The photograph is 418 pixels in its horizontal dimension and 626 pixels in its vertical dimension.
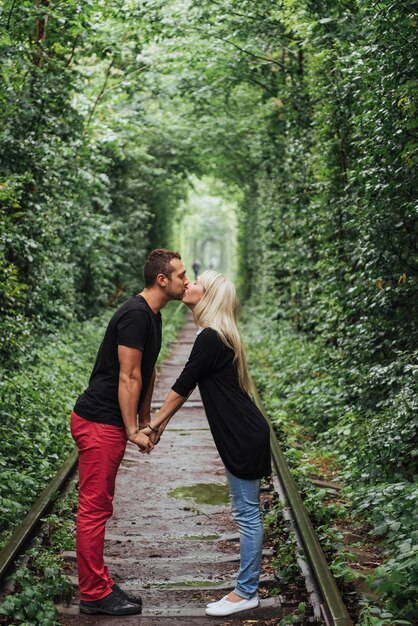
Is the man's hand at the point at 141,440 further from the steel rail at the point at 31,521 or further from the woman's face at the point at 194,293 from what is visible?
the steel rail at the point at 31,521

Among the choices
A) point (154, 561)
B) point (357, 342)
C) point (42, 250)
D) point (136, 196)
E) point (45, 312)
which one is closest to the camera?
point (154, 561)

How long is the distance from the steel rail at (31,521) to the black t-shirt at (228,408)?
1.71m

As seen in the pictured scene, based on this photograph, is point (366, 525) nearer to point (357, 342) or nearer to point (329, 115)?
point (357, 342)

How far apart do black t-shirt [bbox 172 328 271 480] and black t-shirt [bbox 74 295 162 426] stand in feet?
1.15

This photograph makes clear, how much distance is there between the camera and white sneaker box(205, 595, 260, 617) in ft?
15.8

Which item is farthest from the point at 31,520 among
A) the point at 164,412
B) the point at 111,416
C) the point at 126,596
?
the point at 164,412

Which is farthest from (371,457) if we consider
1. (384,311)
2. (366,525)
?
(384,311)

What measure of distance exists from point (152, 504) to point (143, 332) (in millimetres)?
3312

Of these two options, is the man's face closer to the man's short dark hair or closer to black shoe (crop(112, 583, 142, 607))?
A: the man's short dark hair

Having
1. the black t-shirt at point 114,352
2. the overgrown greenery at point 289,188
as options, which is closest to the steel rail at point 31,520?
Answer: the overgrown greenery at point 289,188

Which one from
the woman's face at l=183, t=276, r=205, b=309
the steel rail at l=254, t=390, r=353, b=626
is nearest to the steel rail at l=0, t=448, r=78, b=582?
the steel rail at l=254, t=390, r=353, b=626

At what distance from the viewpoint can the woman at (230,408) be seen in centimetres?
470

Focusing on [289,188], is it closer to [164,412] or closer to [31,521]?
[31,521]

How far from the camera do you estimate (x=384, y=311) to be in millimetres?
8789
